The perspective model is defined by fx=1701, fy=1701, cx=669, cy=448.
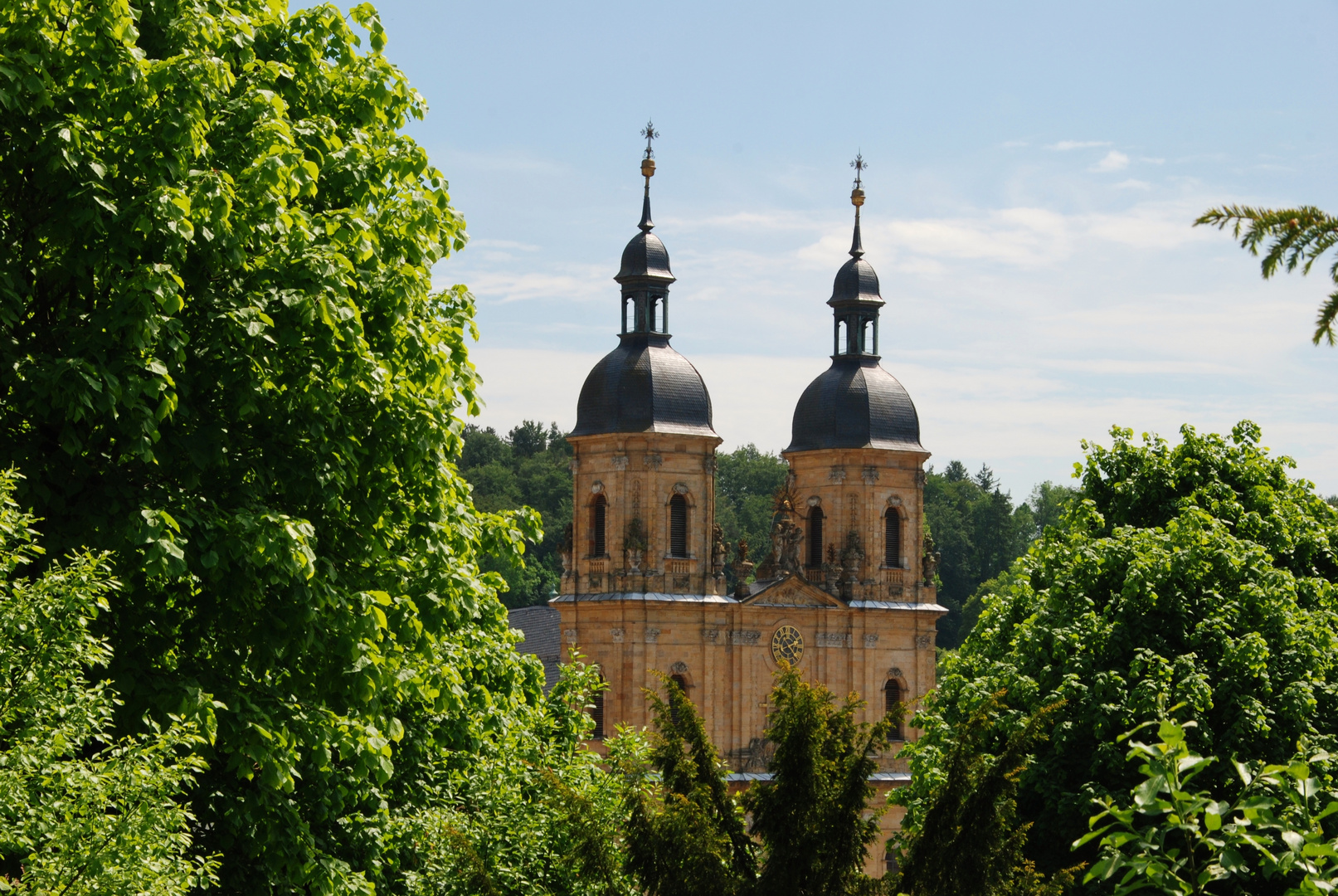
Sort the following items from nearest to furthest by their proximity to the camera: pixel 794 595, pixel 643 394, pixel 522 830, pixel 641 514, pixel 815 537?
pixel 522 830 < pixel 641 514 < pixel 643 394 < pixel 794 595 < pixel 815 537

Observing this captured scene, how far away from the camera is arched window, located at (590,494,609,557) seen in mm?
56125

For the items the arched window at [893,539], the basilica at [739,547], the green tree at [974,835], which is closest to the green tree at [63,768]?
the green tree at [974,835]

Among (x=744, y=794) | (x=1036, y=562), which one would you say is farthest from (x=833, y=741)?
(x=1036, y=562)

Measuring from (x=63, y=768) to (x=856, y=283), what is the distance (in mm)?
51464

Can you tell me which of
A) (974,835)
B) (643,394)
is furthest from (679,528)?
(974,835)

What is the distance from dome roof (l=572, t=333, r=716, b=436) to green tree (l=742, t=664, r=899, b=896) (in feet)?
135

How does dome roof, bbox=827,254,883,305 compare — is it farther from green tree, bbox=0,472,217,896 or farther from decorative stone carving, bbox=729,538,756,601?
green tree, bbox=0,472,217,896

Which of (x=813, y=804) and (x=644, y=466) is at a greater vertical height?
(x=644, y=466)

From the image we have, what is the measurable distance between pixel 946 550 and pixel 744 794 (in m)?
102

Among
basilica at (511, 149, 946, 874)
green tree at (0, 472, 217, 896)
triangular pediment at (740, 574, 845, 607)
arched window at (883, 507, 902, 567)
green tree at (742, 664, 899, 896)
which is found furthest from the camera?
arched window at (883, 507, 902, 567)

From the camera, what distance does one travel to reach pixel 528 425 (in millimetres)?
136000

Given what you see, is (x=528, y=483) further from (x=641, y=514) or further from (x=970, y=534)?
(x=641, y=514)

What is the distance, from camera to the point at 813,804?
1378cm

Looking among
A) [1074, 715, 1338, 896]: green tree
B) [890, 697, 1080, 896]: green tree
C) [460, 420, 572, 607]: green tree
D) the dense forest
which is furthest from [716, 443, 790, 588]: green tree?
[1074, 715, 1338, 896]: green tree
